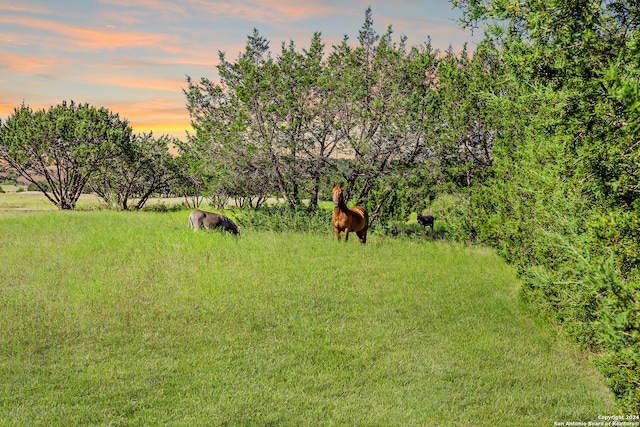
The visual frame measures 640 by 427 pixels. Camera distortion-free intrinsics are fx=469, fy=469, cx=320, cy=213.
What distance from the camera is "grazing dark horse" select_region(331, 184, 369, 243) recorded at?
17.3 meters

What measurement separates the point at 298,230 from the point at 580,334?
571 inches

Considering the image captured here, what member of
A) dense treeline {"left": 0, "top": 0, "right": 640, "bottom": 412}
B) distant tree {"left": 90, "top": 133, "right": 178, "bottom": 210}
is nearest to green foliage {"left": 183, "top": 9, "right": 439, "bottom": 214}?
dense treeline {"left": 0, "top": 0, "right": 640, "bottom": 412}

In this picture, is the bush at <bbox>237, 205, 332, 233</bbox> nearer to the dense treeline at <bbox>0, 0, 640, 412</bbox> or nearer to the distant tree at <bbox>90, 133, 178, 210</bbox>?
the dense treeline at <bbox>0, 0, 640, 412</bbox>

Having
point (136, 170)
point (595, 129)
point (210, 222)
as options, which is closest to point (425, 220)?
point (210, 222)

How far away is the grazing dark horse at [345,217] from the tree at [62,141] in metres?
21.6

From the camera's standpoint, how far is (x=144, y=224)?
75.7ft

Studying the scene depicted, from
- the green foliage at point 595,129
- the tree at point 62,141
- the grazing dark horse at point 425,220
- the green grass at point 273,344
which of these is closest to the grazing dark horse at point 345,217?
the green grass at point 273,344

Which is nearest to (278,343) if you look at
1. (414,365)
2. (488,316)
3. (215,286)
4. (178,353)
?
(178,353)

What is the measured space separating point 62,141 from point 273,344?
3040 centimetres

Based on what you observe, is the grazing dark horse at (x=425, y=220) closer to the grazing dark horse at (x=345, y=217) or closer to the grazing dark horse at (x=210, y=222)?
the grazing dark horse at (x=345, y=217)

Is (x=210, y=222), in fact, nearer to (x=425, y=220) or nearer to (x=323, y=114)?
(x=323, y=114)

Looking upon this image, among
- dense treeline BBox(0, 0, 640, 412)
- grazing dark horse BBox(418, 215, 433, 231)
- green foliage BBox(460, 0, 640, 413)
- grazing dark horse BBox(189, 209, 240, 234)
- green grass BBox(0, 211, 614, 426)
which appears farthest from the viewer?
grazing dark horse BBox(418, 215, 433, 231)

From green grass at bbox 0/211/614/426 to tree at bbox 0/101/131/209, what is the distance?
62.0 ft

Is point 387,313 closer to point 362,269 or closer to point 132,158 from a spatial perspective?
point 362,269
